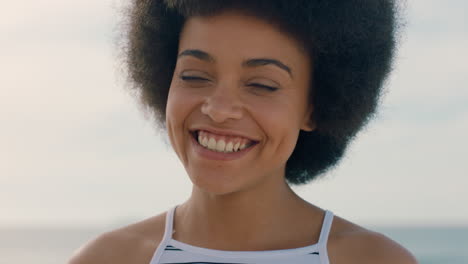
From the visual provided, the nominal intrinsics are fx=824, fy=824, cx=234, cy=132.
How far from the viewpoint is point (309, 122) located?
4.63 meters

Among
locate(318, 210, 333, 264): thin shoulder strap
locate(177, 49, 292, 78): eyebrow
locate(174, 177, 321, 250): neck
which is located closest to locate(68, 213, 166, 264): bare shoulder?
locate(174, 177, 321, 250): neck

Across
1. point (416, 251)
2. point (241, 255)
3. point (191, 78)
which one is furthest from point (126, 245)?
Answer: point (416, 251)

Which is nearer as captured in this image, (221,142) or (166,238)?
(221,142)

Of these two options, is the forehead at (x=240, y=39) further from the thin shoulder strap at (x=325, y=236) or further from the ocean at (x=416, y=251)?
the ocean at (x=416, y=251)

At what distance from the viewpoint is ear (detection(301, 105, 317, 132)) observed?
4.57 meters

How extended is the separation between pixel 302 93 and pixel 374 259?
0.94m

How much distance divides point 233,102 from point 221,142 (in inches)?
8.4

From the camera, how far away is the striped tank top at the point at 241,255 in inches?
170

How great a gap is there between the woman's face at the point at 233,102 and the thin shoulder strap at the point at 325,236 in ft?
1.53

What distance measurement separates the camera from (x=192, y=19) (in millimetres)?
4336

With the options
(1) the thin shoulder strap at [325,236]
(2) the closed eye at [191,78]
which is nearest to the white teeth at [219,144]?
(2) the closed eye at [191,78]

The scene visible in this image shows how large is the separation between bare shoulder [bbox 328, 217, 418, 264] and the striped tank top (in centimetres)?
6

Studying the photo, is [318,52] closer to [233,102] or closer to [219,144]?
[233,102]

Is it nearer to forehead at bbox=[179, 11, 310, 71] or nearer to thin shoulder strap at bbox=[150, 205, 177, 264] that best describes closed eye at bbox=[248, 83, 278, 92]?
forehead at bbox=[179, 11, 310, 71]
